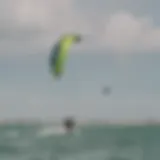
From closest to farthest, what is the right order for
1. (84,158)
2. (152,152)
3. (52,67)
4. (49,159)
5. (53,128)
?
(52,67) → (84,158) → (49,159) → (152,152) → (53,128)

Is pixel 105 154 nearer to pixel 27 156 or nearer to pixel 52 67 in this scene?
pixel 27 156

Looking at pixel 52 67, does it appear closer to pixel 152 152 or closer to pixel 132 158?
pixel 132 158

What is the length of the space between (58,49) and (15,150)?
4763 centimetres

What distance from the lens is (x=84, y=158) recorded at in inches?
2084

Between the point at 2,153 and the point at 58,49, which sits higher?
the point at 2,153

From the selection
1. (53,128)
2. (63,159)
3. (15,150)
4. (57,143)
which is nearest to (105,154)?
(63,159)

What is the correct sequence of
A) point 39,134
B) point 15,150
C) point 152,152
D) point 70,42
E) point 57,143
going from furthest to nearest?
point 39,134 → point 57,143 → point 152,152 → point 15,150 → point 70,42

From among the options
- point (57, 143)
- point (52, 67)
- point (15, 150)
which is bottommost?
point (52, 67)

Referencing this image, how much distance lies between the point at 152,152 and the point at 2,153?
15.7 m

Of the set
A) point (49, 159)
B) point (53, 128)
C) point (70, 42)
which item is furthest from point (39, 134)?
point (70, 42)

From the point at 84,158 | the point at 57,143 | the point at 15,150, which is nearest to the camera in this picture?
the point at 84,158

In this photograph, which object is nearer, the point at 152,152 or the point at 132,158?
the point at 132,158

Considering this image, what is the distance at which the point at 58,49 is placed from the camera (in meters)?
14.9

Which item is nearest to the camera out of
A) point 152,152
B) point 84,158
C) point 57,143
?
point 84,158
